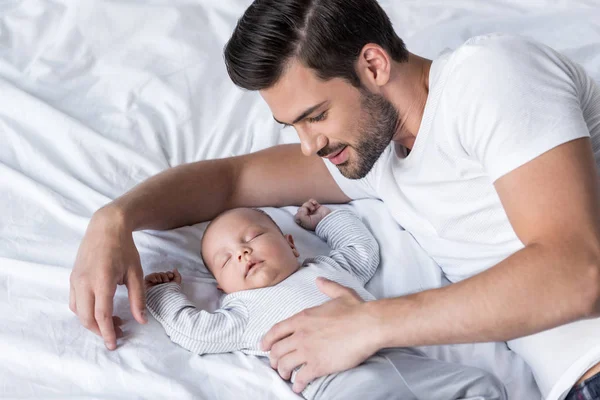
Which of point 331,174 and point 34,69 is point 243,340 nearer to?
point 331,174

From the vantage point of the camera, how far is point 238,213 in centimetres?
160

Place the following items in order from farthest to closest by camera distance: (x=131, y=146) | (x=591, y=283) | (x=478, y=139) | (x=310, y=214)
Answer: (x=131, y=146), (x=310, y=214), (x=478, y=139), (x=591, y=283)

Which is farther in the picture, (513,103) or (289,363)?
(289,363)

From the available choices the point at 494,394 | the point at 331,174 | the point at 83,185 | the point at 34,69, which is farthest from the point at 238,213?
the point at 34,69

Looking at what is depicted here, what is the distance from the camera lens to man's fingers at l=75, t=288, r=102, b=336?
4.38ft

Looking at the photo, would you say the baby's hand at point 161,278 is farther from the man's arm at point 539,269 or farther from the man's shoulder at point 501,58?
the man's shoulder at point 501,58

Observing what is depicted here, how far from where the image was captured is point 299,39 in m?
1.33

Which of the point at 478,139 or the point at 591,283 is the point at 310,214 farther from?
the point at 591,283

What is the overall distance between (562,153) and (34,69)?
1457 mm

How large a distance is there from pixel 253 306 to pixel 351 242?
290mm

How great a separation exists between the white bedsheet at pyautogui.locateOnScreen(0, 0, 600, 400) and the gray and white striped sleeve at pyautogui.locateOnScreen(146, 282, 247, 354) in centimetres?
2

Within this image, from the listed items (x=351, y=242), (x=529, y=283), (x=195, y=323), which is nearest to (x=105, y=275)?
(x=195, y=323)

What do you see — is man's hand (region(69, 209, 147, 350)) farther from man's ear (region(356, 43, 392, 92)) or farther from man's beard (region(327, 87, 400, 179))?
man's ear (region(356, 43, 392, 92))

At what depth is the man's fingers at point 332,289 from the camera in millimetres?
1307
